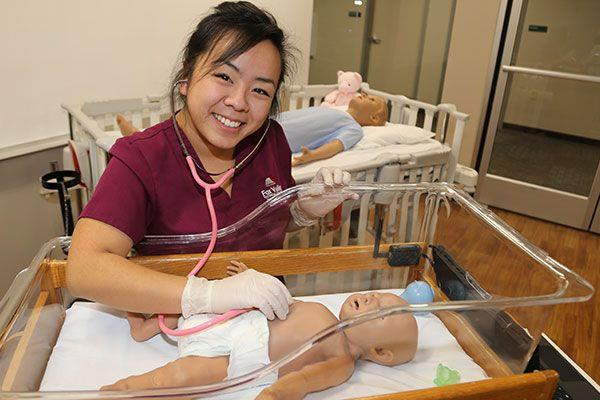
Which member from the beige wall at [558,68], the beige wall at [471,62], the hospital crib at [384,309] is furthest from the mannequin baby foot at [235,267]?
the beige wall at [558,68]

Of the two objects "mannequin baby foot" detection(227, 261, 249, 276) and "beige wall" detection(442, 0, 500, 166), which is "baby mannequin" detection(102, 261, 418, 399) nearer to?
"mannequin baby foot" detection(227, 261, 249, 276)

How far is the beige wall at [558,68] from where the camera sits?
3.15 meters

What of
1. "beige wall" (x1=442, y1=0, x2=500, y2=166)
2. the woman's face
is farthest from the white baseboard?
"beige wall" (x1=442, y1=0, x2=500, y2=166)

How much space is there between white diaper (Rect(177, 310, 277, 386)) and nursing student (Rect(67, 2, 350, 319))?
35 millimetres

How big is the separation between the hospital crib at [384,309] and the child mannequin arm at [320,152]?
1.06 m

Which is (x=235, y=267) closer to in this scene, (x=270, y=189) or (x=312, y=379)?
(x=270, y=189)

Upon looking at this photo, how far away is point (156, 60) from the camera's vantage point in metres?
2.46

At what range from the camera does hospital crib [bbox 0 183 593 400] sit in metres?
0.79

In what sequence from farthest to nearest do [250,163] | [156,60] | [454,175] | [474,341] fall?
[454,175] < [156,60] < [250,163] < [474,341]

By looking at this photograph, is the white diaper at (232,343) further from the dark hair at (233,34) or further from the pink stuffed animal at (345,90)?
the pink stuffed animal at (345,90)

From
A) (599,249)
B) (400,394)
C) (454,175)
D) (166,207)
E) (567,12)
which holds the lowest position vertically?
(599,249)

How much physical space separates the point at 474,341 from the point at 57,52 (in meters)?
1.99

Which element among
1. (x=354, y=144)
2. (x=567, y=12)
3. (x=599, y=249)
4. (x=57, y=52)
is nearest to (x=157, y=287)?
(x=57, y=52)

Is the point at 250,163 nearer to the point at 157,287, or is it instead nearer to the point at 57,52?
the point at 157,287
